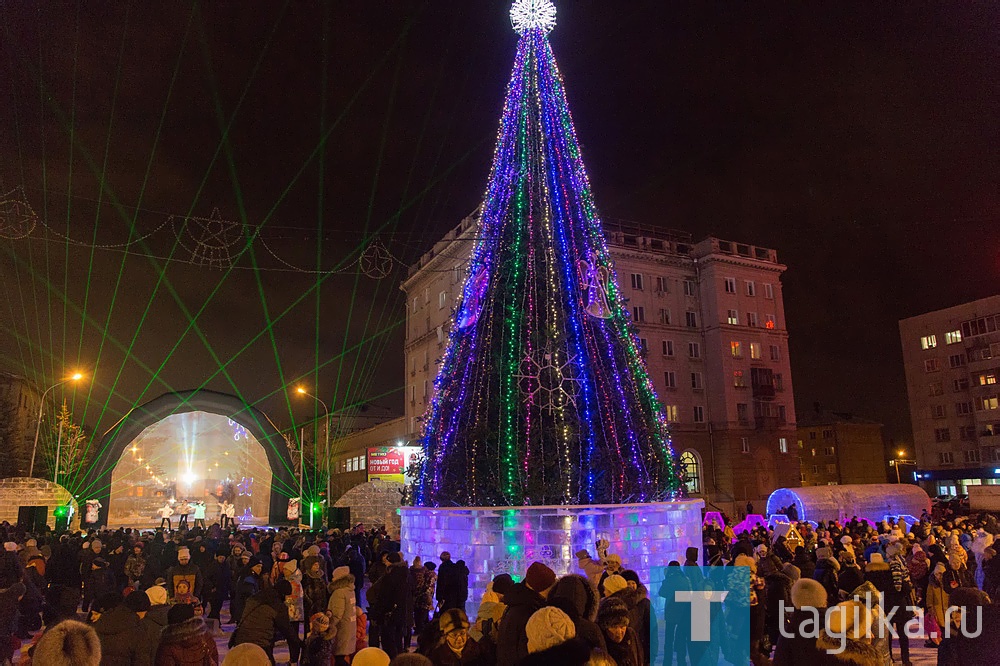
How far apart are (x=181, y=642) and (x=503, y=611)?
8.32 feet

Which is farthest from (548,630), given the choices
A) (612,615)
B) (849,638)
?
(849,638)

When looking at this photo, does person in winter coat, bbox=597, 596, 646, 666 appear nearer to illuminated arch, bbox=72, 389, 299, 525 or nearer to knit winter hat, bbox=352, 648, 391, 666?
knit winter hat, bbox=352, 648, 391, 666

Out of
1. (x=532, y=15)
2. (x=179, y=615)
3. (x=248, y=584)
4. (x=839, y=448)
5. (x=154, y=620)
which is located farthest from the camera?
(x=839, y=448)

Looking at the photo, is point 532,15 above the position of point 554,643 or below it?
above

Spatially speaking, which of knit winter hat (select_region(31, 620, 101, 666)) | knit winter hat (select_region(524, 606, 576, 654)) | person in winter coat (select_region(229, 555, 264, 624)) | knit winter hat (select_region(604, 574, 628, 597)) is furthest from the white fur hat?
person in winter coat (select_region(229, 555, 264, 624))

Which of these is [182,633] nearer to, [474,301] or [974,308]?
[474,301]

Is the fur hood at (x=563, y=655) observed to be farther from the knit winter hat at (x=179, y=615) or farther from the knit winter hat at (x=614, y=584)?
the knit winter hat at (x=614, y=584)

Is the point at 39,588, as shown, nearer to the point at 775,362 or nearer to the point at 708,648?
the point at 708,648

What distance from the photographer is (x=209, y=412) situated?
41844 millimetres

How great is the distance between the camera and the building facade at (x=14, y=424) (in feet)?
190

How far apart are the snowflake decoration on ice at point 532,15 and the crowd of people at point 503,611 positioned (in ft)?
36.8

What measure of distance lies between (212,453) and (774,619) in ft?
134

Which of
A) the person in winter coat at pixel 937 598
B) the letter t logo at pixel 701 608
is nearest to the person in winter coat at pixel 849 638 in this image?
the letter t logo at pixel 701 608

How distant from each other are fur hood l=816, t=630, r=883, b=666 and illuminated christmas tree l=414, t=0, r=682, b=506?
796 cm
